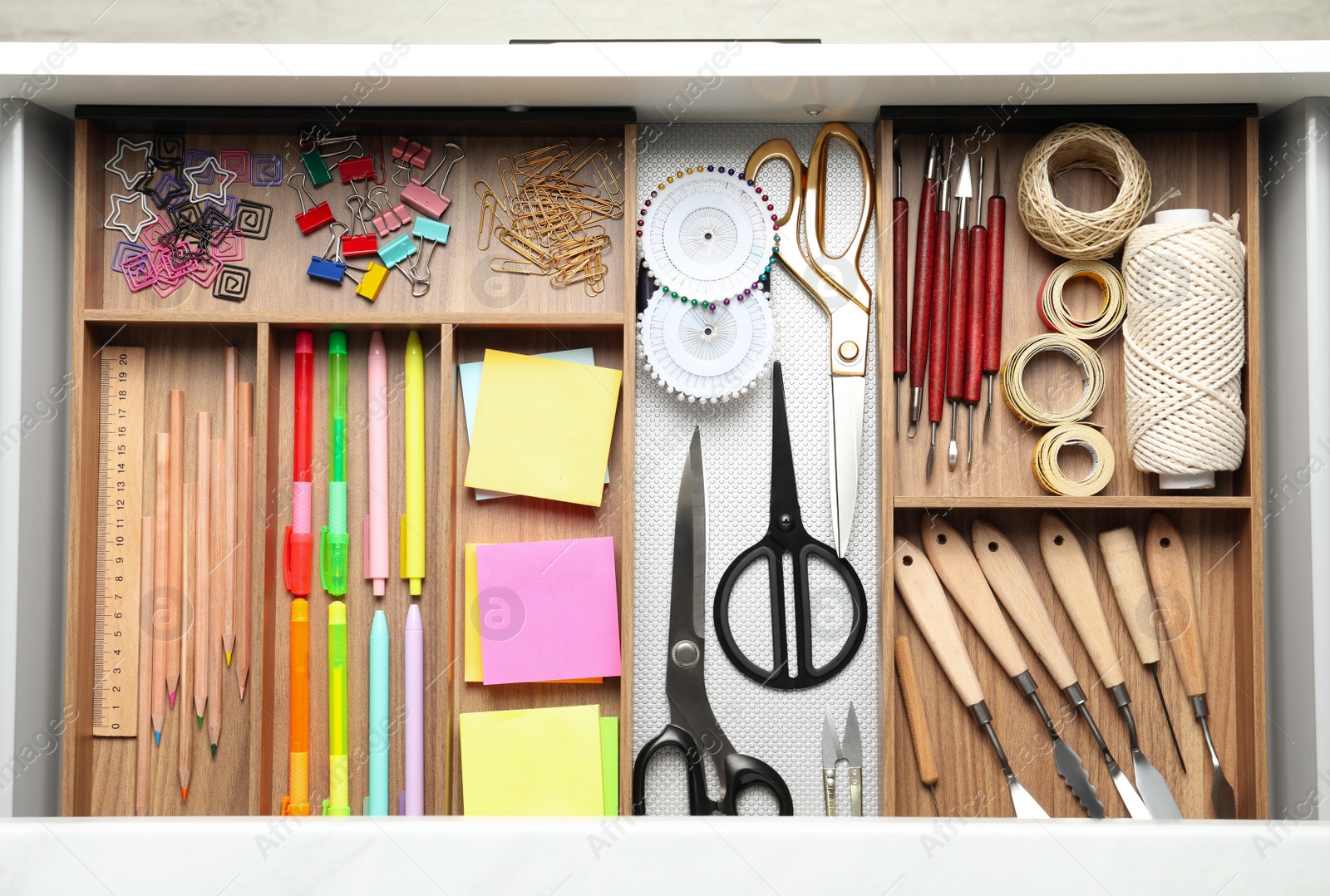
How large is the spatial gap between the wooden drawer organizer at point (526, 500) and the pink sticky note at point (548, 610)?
1.3 inches

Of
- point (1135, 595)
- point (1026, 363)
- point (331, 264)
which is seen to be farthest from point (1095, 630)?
point (331, 264)

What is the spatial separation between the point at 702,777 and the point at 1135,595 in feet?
1.95

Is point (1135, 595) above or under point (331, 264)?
under

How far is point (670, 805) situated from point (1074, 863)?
51 cm

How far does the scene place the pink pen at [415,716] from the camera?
1021 millimetres

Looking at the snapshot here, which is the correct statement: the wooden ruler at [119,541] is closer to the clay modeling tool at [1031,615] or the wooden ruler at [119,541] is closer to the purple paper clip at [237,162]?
the purple paper clip at [237,162]

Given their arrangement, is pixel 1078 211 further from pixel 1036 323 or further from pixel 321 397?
pixel 321 397

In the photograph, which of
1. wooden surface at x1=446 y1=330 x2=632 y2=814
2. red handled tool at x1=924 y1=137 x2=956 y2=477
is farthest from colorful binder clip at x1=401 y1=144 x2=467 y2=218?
red handled tool at x1=924 y1=137 x2=956 y2=477

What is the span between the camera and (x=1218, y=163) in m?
1.04

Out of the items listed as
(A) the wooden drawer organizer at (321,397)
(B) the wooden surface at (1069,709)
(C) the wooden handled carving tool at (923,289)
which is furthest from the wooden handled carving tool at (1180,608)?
(A) the wooden drawer organizer at (321,397)

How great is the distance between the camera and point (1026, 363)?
1.04 meters
